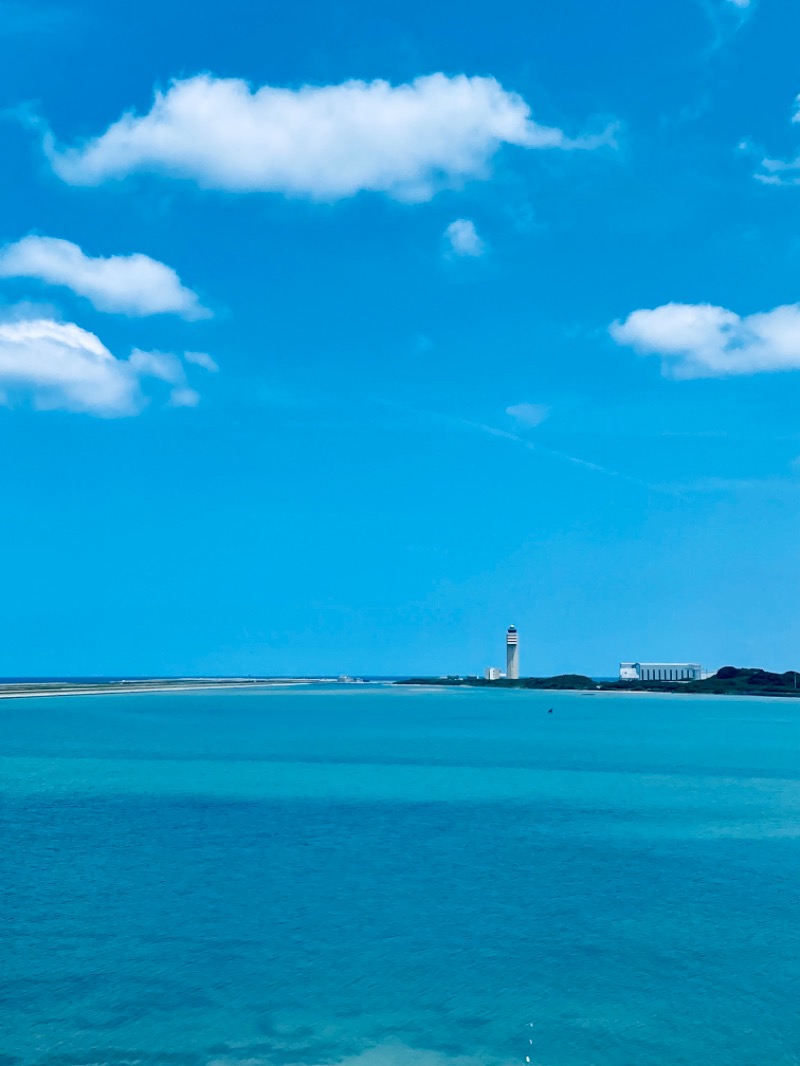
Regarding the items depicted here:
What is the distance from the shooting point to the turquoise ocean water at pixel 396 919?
13.3m

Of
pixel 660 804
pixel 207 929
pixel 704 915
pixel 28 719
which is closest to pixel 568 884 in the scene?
pixel 704 915

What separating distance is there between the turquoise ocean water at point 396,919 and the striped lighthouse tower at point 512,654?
148 m

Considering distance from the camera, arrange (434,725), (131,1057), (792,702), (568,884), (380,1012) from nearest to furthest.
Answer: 1. (131,1057)
2. (380,1012)
3. (568,884)
4. (434,725)
5. (792,702)

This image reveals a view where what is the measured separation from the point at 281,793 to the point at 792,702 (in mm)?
112141

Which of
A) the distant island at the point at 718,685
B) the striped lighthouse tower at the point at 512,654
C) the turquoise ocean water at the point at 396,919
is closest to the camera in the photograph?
the turquoise ocean water at the point at 396,919

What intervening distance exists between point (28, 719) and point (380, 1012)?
251 ft

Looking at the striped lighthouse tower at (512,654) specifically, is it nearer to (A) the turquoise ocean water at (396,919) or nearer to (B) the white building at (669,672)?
(B) the white building at (669,672)

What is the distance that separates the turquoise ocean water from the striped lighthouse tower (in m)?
148

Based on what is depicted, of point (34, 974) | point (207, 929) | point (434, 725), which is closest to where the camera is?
point (34, 974)

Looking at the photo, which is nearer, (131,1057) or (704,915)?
(131,1057)

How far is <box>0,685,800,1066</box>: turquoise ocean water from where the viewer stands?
13.3 metres

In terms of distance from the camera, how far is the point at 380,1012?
1405 centimetres

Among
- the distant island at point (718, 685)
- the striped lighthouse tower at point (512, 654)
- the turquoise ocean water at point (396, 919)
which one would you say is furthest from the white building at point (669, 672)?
the turquoise ocean water at point (396, 919)

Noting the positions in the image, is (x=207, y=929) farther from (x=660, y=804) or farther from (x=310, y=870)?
(x=660, y=804)
